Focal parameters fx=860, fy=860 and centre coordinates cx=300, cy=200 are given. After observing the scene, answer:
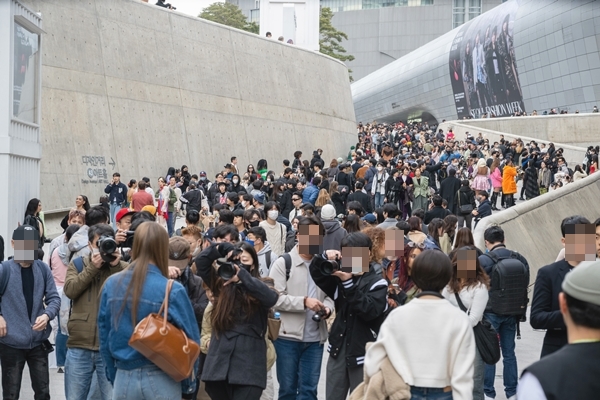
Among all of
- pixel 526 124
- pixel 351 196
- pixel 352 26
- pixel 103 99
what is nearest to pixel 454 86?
pixel 526 124

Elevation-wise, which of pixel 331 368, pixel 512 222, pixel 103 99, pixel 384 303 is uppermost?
pixel 103 99

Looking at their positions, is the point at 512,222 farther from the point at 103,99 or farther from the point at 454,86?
the point at 454,86

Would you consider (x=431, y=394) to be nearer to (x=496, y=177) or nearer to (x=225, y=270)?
(x=225, y=270)

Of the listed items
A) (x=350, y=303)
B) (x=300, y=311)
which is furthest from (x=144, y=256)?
(x=300, y=311)

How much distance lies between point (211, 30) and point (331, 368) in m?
25.3

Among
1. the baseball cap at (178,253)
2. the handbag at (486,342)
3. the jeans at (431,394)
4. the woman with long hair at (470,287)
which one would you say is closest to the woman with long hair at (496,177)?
the woman with long hair at (470,287)

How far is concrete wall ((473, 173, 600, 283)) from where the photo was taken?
46.7ft

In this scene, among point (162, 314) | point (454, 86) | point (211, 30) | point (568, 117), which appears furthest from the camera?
point (454, 86)

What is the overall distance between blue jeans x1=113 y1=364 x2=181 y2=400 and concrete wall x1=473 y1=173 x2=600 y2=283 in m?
9.62

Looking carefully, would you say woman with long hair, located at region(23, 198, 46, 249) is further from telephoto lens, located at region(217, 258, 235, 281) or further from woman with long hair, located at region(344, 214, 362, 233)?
telephoto lens, located at region(217, 258, 235, 281)

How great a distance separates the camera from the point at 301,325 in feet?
22.0

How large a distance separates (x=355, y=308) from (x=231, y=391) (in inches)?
40.7

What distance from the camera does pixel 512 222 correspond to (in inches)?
569

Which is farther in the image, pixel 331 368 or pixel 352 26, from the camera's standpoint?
pixel 352 26
